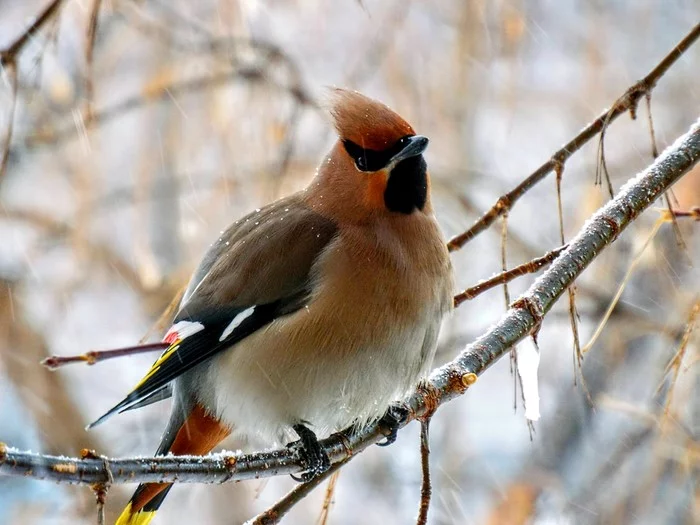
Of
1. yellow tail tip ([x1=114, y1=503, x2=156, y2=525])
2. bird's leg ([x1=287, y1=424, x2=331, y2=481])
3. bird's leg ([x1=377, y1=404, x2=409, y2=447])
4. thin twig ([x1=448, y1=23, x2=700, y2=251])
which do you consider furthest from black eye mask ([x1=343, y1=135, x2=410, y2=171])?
yellow tail tip ([x1=114, y1=503, x2=156, y2=525])

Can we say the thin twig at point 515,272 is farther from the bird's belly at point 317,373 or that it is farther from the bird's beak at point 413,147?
the bird's beak at point 413,147

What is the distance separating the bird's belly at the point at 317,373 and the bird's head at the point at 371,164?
0.40 metres

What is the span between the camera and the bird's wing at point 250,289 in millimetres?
2982

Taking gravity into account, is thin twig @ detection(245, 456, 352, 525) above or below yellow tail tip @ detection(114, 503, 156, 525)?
above

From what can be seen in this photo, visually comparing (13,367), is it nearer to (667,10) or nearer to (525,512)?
(525,512)

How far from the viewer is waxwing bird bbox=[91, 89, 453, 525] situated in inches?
113

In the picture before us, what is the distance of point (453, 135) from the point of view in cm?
489

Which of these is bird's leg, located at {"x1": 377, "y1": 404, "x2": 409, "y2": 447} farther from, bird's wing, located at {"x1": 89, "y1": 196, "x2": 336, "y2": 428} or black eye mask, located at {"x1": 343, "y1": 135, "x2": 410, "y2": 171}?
black eye mask, located at {"x1": 343, "y1": 135, "x2": 410, "y2": 171}

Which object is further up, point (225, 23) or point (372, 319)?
point (225, 23)

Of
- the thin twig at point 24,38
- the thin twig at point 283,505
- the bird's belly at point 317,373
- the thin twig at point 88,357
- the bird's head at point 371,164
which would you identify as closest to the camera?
the thin twig at point 283,505

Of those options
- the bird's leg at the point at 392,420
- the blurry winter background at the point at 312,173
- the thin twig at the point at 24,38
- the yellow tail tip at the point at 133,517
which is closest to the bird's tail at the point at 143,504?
the yellow tail tip at the point at 133,517

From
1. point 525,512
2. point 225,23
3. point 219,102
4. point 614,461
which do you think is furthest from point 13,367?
point 614,461

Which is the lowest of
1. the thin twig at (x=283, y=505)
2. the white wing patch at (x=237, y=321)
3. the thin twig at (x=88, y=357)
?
the thin twig at (x=283, y=505)

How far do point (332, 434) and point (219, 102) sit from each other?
1.66m
